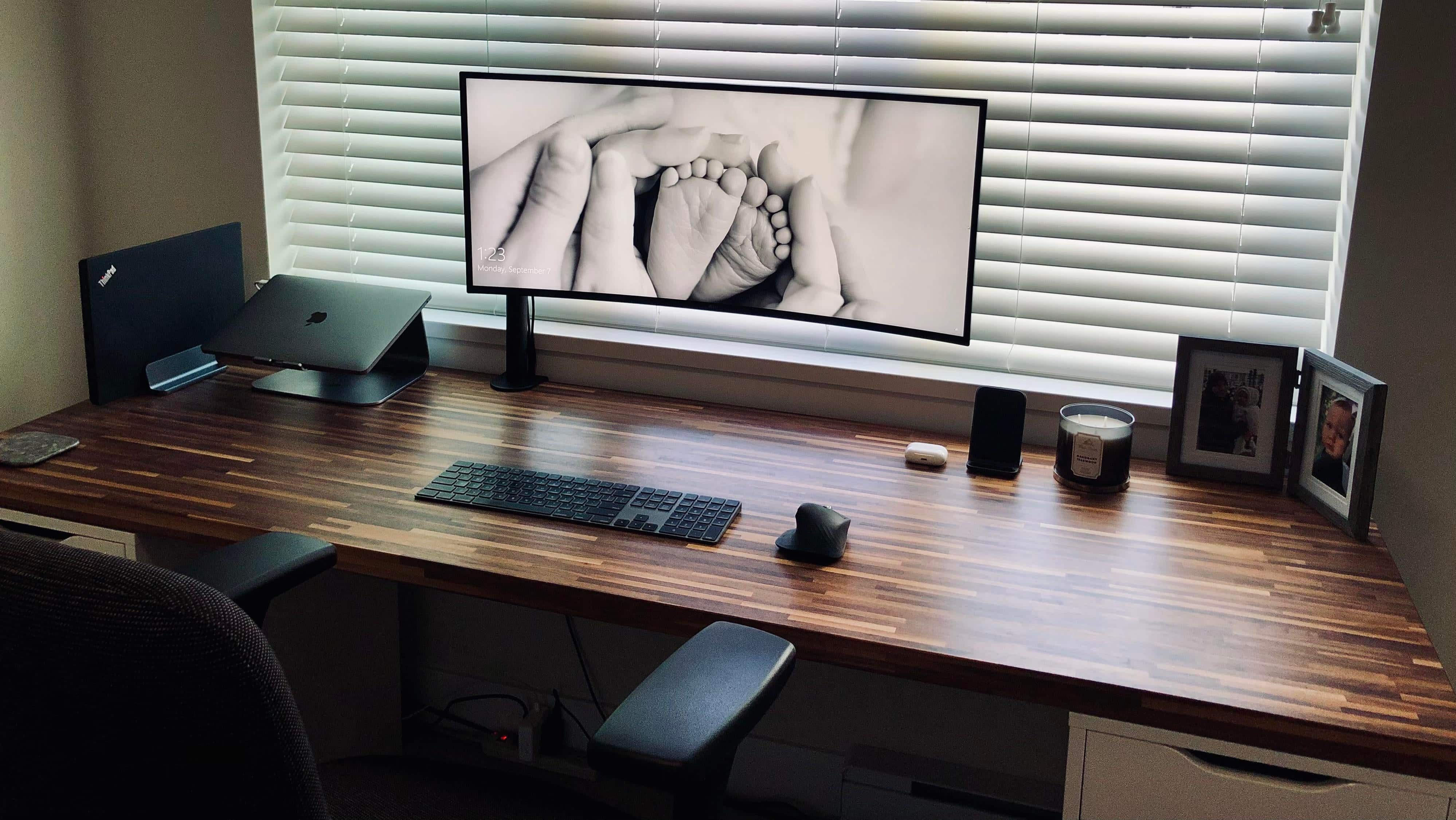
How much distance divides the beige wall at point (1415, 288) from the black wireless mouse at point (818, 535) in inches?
33.0

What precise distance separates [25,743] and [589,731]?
5.34 feet

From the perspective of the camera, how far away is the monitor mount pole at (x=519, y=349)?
214cm

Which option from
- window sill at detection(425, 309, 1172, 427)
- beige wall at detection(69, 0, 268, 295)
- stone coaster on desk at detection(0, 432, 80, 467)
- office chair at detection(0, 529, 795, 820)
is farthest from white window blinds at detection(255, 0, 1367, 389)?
office chair at detection(0, 529, 795, 820)

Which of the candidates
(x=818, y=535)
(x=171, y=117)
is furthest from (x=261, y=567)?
(x=171, y=117)

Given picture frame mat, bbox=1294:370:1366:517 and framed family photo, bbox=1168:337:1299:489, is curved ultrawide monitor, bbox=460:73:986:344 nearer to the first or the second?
framed family photo, bbox=1168:337:1299:489

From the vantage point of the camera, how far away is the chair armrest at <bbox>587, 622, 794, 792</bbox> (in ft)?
3.09

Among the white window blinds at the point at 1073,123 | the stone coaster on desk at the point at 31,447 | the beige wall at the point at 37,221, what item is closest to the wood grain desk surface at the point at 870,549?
the stone coaster on desk at the point at 31,447

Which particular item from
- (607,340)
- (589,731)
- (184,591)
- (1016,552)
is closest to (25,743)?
(184,591)

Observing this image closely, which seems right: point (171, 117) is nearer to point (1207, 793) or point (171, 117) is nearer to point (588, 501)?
point (588, 501)

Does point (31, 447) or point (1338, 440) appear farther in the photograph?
point (31, 447)

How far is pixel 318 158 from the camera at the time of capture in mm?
2441

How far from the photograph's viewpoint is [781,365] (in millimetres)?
2072

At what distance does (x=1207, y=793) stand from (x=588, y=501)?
859mm

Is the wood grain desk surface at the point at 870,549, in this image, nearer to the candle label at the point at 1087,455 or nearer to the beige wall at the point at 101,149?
the candle label at the point at 1087,455
